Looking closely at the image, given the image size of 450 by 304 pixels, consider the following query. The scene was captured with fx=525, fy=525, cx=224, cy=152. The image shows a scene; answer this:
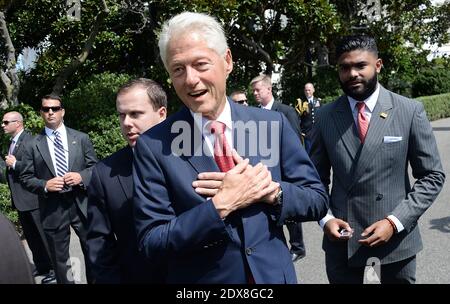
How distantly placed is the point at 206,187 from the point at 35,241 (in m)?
4.85

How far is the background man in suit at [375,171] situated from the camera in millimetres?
2854

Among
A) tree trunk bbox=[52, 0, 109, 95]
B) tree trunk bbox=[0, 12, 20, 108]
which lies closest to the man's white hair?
tree trunk bbox=[0, 12, 20, 108]

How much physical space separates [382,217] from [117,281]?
1.46 meters

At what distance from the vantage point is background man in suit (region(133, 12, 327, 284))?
184cm

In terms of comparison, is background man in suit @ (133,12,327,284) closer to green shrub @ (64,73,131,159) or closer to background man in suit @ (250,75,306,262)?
background man in suit @ (250,75,306,262)

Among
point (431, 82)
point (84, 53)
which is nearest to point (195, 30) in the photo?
point (84, 53)

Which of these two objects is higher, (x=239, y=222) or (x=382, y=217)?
(x=239, y=222)

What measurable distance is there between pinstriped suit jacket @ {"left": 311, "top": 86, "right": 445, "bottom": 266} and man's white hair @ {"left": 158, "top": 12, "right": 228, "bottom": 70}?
1.24 m

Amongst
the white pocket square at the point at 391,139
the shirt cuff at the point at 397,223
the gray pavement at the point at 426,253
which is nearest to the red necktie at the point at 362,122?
the white pocket square at the point at 391,139

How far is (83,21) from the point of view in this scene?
12.7 meters

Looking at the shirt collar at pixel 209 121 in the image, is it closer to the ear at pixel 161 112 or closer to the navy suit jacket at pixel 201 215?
the navy suit jacket at pixel 201 215

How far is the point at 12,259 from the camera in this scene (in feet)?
4.14
